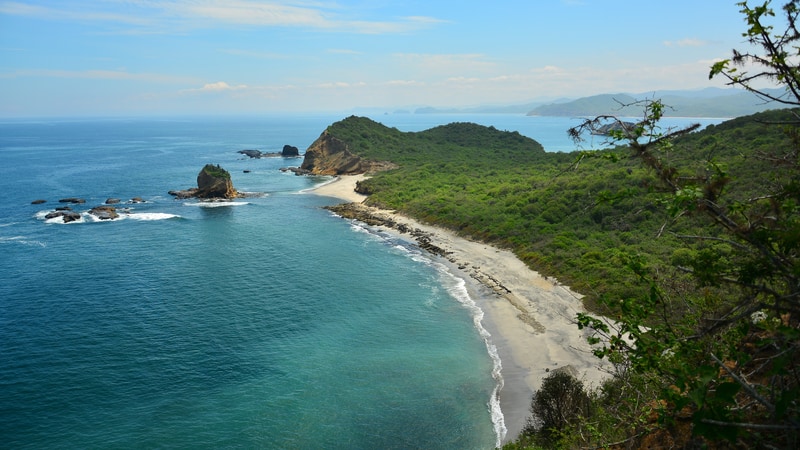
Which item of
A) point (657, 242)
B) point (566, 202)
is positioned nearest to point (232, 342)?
point (657, 242)

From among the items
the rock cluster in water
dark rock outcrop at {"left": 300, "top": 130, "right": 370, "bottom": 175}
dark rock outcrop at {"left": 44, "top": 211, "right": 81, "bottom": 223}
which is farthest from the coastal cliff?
dark rock outcrop at {"left": 44, "top": 211, "right": 81, "bottom": 223}

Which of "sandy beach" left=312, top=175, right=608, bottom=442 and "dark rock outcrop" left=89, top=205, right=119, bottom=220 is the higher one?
"dark rock outcrop" left=89, top=205, right=119, bottom=220

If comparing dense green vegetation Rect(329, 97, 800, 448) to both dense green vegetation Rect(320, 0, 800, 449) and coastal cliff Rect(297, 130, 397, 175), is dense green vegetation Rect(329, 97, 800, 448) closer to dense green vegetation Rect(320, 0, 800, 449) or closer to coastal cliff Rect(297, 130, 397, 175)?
dense green vegetation Rect(320, 0, 800, 449)

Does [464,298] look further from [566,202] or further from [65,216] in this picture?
[65,216]

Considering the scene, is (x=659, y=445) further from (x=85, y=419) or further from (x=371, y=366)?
(x=85, y=419)

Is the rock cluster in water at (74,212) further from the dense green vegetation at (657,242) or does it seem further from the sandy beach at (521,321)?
the sandy beach at (521,321)

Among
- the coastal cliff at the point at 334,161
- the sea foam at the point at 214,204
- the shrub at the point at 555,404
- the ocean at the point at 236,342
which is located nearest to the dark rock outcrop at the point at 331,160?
the coastal cliff at the point at 334,161
